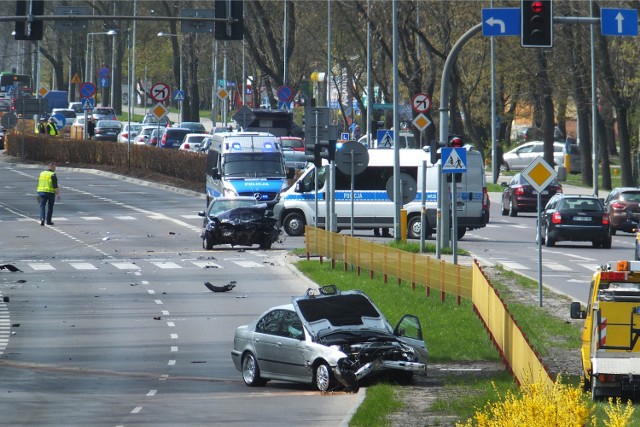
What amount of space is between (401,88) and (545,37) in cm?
6283

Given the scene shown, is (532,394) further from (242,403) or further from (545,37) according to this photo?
(545,37)

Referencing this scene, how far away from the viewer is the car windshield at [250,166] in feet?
147

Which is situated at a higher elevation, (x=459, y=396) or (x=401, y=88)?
(x=401, y=88)

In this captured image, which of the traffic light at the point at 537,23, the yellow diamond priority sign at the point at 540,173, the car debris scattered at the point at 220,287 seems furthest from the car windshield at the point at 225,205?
the traffic light at the point at 537,23

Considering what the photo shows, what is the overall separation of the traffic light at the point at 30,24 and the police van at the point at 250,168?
45.4ft

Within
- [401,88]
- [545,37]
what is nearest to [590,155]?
[401,88]

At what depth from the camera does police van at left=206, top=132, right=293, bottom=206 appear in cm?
4428

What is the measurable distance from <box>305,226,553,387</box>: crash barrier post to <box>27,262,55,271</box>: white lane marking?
6028 mm

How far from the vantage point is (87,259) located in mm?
36688

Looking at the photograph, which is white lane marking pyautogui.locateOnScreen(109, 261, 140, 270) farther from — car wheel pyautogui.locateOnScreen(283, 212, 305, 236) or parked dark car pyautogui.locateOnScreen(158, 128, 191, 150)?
parked dark car pyautogui.locateOnScreen(158, 128, 191, 150)

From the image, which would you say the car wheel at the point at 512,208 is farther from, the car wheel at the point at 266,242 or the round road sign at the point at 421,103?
the car wheel at the point at 266,242

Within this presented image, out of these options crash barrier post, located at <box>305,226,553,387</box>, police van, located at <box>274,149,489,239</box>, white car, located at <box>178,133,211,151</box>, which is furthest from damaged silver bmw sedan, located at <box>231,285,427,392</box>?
white car, located at <box>178,133,211,151</box>

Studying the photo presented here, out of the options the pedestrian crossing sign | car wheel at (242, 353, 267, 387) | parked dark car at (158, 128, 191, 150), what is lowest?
car wheel at (242, 353, 267, 387)

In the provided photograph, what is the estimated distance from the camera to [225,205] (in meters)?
39.2
